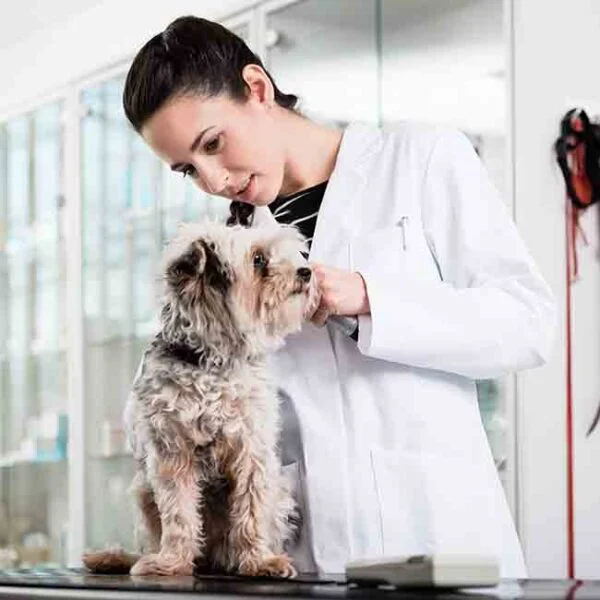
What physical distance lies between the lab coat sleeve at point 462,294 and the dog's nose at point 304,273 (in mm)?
75

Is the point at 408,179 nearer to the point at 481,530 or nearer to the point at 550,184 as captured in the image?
the point at 481,530

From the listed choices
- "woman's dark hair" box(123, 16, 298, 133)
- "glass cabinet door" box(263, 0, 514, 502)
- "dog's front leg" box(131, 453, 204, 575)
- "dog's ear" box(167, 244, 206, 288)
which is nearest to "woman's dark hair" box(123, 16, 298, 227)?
"woman's dark hair" box(123, 16, 298, 133)

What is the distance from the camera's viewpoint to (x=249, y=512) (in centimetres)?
156

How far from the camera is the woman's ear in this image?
177 cm

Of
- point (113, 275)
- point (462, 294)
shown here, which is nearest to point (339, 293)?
point (462, 294)

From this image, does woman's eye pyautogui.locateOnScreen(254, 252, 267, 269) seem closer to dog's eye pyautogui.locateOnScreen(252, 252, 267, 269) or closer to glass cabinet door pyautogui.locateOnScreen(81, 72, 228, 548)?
dog's eye pyautogui.locateOnScreen(252, 252, 267, 269)

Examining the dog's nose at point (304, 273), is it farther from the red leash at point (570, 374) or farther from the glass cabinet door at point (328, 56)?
the glass cabinet door at point (328, 56)

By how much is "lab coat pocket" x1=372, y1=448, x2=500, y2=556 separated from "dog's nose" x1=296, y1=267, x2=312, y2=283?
26 centimetres

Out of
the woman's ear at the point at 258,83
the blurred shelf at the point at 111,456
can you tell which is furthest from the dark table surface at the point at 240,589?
the blurred shelf at the point at 111,456

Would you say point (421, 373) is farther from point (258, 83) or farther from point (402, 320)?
point (258, 83)

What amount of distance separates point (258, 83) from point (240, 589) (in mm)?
819

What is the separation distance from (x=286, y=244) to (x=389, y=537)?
1.32 ft

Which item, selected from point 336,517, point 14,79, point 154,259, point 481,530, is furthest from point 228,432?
point 14,79

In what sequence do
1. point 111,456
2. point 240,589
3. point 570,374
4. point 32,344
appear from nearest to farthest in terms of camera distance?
point 240,589 < point 570,374 < point 111,456 < point 32,344
